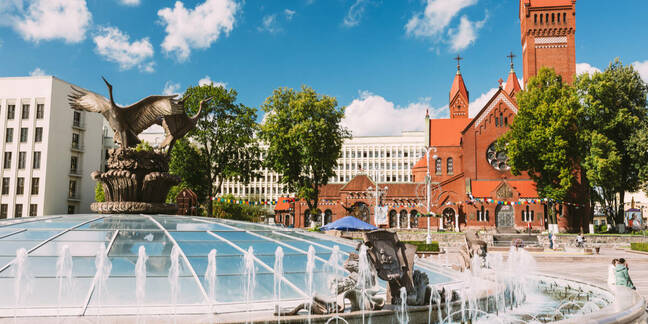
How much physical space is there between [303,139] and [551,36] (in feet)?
118

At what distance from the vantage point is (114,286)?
8.09 meters

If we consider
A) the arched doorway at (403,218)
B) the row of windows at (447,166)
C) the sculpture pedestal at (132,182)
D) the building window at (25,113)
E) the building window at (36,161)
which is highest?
the building window at (25,113)

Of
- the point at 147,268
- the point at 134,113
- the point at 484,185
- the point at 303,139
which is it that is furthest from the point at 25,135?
the point at 484,185

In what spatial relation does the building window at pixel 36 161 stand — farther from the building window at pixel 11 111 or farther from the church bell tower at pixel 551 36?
the church bell tower at pixel 551 36

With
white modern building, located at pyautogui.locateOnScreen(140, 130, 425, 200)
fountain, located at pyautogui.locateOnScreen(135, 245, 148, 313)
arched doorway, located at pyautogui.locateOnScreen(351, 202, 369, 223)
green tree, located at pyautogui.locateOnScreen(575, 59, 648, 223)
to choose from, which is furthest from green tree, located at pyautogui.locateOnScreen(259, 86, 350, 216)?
white modern building, located at pyautogui.locateOnScreen(140, 130, 425, 200)

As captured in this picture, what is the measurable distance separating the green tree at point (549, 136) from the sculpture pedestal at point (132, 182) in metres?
36.2

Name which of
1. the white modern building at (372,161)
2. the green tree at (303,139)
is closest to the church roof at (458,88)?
the white modern building at (372,161)

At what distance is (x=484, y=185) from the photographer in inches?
2028

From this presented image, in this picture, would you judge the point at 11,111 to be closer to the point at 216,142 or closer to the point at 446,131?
the point at 216,142

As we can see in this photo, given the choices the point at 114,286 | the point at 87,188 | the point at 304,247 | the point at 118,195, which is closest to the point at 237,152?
the point at 87,188

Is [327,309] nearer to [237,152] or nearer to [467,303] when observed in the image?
[467,303]

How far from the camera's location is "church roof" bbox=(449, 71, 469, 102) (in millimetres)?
74750

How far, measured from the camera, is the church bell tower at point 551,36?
54.3 meters

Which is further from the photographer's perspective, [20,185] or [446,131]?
[446,131]
